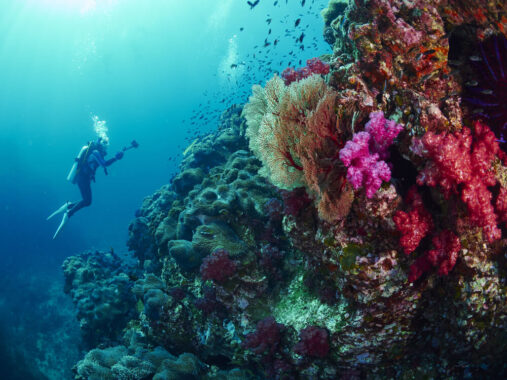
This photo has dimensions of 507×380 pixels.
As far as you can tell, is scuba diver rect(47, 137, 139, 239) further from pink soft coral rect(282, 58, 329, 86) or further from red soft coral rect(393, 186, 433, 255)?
red soft coral rect(393, 186, 433, 255)

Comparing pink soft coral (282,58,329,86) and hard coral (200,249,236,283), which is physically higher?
pink soft coral (282,58,329,86)

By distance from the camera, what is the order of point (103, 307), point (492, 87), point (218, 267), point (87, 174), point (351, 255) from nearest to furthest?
point (492, 87) → point (351, 255) → point (218, 267) → point (103, 307) → point (87, 174)

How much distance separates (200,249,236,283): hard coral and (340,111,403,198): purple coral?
139 inches

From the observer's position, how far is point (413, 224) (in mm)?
3186

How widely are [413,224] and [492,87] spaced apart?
1.76 m

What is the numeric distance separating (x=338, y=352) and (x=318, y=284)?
1063mm

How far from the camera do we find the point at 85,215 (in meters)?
69.1

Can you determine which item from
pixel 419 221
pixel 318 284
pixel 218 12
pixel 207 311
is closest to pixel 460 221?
pixel 419 221

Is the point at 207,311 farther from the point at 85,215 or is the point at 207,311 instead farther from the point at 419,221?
the point at 85,215

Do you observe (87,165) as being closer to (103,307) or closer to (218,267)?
(103,307)

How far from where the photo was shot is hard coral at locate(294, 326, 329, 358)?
4207mm

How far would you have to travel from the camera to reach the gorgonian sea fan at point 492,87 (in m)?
2.92

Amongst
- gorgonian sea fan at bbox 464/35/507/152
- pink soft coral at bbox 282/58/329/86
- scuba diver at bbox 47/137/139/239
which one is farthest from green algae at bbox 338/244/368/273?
scuba diver at bbox 47/137/139/239

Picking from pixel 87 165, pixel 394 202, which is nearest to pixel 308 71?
pixel 394 202
